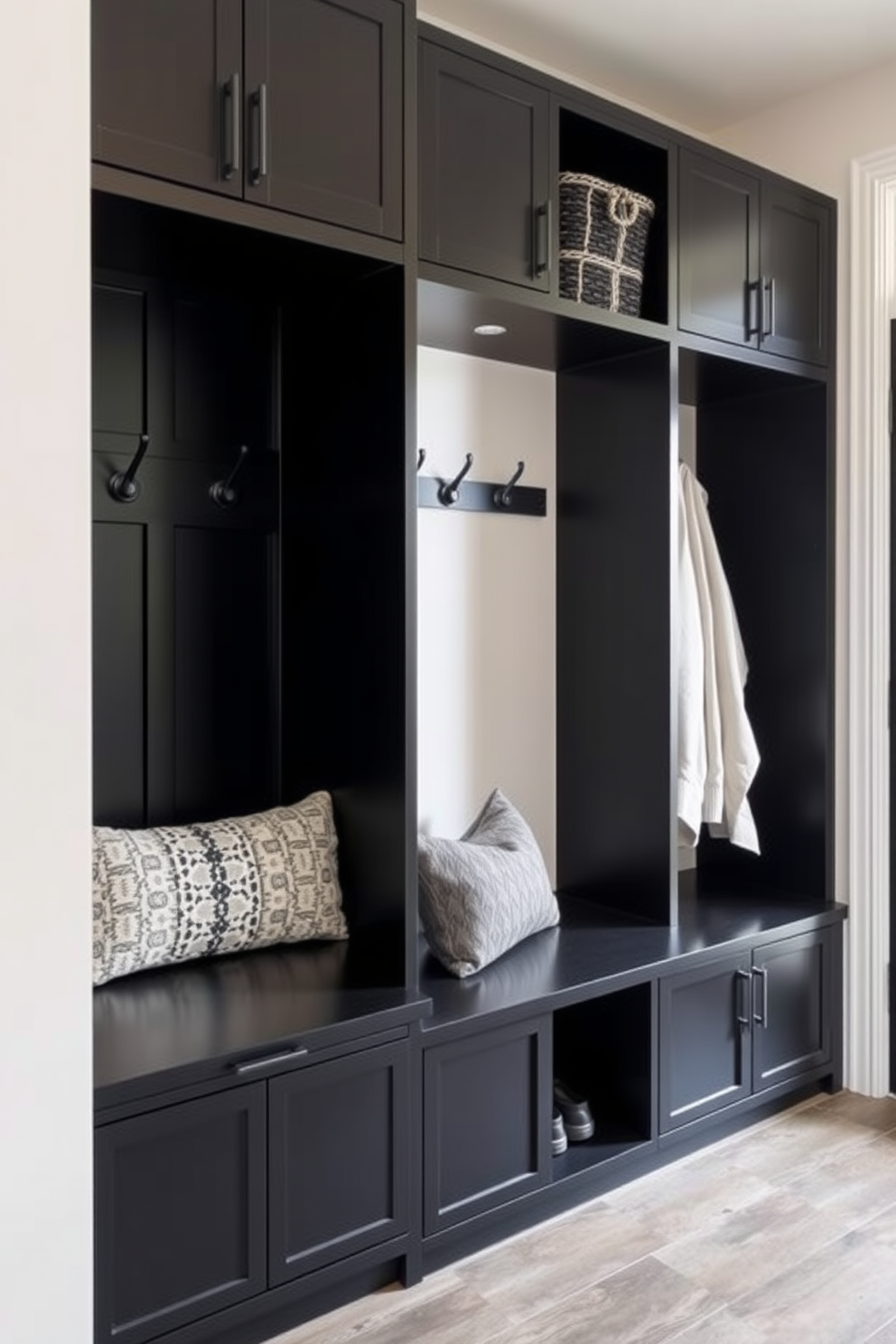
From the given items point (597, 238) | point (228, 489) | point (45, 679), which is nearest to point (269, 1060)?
point (45, 679)

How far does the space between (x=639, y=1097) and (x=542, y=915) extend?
0.49 meters

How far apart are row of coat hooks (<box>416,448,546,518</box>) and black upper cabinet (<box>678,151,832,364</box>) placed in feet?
1.93

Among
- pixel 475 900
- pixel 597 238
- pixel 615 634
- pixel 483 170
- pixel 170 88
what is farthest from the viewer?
pixel 615 634

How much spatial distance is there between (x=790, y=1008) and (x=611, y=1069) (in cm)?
59

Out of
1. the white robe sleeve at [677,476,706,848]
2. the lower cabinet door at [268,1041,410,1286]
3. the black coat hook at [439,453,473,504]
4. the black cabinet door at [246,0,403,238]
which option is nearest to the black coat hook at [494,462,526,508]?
the black coat hook at [439,453,473,504]

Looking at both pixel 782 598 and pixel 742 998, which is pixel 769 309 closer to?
pixel 782 598

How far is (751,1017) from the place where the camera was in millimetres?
2896

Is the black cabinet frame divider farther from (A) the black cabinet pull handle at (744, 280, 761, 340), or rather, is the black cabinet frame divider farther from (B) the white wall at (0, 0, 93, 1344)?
(B) the white wall at (0, 0, 93, 1344)

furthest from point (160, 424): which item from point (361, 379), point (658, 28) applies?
point (658, 28)

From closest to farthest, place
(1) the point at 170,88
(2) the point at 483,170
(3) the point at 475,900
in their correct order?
(1) the point at 170,88, (2) the point at 483,170, (3) the point at 475,900

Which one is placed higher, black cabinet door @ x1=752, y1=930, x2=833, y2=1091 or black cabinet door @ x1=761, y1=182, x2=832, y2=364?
black cabinet door @ x1=761, y1=182, x2=832, y2=364

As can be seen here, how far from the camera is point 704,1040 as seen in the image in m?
2.80

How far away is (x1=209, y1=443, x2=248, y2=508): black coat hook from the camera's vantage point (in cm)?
249

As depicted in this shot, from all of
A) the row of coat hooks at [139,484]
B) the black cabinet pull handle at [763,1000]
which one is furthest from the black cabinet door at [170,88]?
the black cabinet pull handle at [763,1000]
